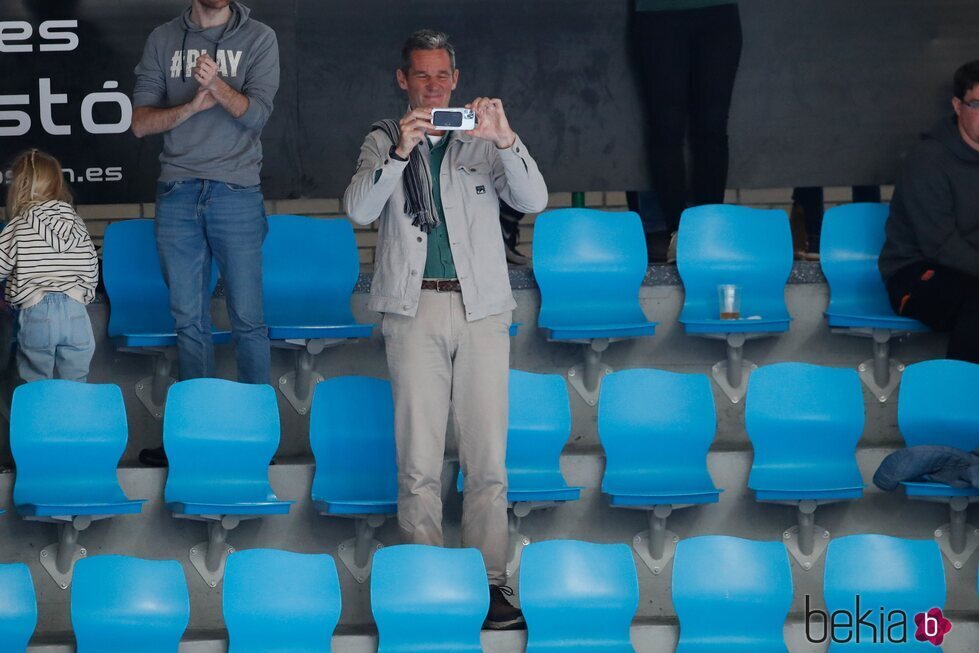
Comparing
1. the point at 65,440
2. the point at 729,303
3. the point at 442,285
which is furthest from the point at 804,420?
the point at 65,440

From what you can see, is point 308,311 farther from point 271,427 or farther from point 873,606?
point 873,606

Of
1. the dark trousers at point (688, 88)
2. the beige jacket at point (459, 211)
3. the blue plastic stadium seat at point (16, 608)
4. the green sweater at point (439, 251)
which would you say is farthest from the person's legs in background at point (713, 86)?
the blue plastic stadium seat at point (16, 608)

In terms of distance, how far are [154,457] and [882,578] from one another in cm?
220

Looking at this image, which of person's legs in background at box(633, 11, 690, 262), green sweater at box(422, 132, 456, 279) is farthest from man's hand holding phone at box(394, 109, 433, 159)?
person's legs in background at box(633, 11, 690, 262)

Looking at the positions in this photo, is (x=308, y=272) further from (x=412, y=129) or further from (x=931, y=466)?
(x=931, y=466)

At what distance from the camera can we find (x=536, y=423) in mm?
4340

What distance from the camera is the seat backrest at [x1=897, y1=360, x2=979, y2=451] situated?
14.3ft

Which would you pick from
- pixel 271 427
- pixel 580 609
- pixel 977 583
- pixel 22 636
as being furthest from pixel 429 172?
pixel 977 583

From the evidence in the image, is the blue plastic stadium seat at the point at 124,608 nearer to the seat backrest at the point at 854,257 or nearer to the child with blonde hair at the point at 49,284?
the child with blonde hair at the point at 49,284

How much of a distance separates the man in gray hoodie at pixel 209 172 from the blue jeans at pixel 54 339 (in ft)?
1.08

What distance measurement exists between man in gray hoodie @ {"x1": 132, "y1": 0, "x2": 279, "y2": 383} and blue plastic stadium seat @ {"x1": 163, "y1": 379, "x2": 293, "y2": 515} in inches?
6.7

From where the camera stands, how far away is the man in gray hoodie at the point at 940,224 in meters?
4.65

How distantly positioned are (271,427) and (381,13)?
6.20ft

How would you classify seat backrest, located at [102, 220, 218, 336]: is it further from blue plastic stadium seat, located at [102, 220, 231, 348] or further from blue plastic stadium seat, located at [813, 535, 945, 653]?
blue plastic stadium seat, located at [813, 535, 945, 653]
